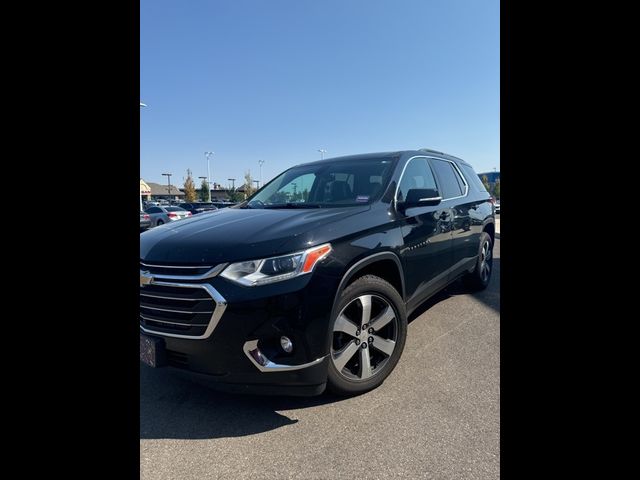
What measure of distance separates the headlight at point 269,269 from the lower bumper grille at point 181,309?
Result: 0.49 feet

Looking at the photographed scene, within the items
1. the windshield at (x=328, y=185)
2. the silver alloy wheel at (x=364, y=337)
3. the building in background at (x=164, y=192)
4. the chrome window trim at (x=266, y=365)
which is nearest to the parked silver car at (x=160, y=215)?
the windshield at (x=328, y=185)

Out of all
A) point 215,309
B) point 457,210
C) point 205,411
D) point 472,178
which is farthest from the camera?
point 472,178

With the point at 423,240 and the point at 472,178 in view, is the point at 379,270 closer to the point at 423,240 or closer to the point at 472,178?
the point at 423,240

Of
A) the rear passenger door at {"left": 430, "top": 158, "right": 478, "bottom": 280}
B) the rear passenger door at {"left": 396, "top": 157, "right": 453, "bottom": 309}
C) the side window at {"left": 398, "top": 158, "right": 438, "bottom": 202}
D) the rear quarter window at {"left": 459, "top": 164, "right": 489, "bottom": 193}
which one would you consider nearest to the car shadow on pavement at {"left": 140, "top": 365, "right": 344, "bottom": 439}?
the rear passenger door at {"left": 396, "top": 157, "right": 453, "bottom": 309}

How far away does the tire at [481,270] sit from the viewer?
4.57 metres

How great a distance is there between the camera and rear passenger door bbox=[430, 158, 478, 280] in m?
3.64

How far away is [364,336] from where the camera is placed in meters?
2.29

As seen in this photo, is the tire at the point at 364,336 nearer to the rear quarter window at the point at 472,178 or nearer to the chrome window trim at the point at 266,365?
the chrome window trim at the point at 266,365

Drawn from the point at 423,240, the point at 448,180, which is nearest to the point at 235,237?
the point at 423,240

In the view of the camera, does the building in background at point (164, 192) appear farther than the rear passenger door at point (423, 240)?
Yes

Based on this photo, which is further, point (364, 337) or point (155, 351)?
point (364, 337)

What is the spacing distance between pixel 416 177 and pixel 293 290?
1962 mm
